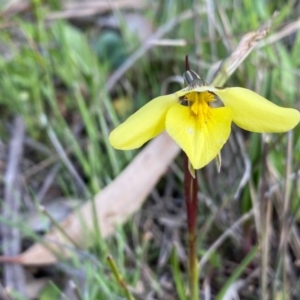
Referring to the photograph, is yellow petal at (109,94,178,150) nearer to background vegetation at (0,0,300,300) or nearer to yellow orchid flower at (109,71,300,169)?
yellow orchid flower at (109,71,300,169)

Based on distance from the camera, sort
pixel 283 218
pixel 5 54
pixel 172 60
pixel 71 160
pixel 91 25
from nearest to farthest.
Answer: pixel 283 218 → pixel 71 160 → pixel 172 60 → pixel 5 54 → pixel 91 25

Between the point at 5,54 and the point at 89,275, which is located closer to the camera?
the point at 89,275

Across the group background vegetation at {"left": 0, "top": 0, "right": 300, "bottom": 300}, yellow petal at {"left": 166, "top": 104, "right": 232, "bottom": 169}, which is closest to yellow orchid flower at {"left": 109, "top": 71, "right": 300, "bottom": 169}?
yellow petal at {"left": 166, "top": 104, "right": 232, "bottom": 169}

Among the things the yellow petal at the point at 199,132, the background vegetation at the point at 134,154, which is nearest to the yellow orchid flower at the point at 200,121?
the yellow petal at the point at 199,132

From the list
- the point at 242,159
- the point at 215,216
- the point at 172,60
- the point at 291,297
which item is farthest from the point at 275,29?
the point at 291,297

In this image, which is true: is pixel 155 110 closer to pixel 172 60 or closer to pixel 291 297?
pixel 291 297

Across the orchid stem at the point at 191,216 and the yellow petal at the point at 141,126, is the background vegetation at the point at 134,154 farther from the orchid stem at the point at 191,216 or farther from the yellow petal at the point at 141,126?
the yellow petal at the point at 141,126
